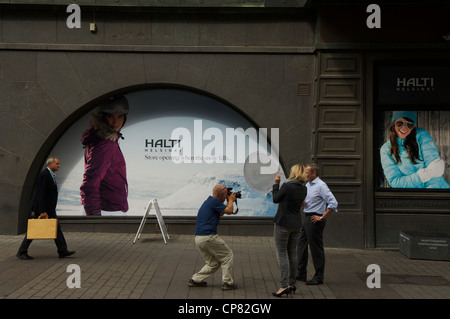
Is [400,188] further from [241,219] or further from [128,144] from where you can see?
[128,144]

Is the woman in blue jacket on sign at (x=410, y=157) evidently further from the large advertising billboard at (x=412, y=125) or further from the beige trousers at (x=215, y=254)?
the beige trousers at (x=215, y=254)

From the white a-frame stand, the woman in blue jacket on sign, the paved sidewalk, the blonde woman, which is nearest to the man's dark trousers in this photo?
the paved sidewalk

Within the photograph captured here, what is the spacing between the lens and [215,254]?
6.61 m

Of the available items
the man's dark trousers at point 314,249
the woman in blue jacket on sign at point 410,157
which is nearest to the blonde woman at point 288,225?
the man's dark trousers at point 314,249

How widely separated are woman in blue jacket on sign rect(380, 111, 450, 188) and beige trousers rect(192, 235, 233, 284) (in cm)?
534

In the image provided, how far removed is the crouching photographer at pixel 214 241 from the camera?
6.57 metres

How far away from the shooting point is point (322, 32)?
34.5ft

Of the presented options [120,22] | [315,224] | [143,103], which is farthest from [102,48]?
[315,224]

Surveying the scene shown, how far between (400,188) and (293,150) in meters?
2.42

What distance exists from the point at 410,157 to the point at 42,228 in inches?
298

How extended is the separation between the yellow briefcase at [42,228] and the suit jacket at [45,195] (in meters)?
0.25

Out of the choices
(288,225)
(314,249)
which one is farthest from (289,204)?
(314,249)

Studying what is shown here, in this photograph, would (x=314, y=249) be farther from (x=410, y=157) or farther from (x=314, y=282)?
(x=410, y=157)

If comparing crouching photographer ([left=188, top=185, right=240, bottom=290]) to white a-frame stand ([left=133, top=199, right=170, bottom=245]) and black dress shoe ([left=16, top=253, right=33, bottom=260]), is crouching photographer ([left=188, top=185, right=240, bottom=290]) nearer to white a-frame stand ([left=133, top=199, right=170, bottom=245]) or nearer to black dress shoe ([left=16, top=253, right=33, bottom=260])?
black dress shoe ([left=16, top=253, right=33, bottom=260])
